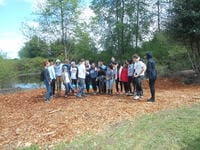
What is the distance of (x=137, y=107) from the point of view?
11.9 m

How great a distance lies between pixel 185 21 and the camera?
19.3 metres

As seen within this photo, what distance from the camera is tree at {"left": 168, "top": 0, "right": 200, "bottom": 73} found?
18.8m

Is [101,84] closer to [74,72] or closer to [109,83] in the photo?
[109,83]

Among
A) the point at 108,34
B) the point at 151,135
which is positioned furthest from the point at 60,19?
the point at 151,135

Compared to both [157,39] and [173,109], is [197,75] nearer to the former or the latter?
[157,39]

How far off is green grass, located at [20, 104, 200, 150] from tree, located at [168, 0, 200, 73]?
9295mm

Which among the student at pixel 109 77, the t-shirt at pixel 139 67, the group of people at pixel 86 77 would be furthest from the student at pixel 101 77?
the t-shirt at pixel 139 67

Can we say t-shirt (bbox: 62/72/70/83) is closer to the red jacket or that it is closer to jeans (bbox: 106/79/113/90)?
jeans (bbox: 106/79/113/90)

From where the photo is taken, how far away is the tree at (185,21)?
18.8 m

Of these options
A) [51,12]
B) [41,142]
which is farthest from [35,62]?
[41,142]

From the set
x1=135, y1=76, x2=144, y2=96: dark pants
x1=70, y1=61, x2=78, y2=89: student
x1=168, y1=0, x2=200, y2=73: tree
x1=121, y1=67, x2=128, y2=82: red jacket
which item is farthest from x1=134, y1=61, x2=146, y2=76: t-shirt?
x1=168, y1=0, x2=200, y2=73: tree

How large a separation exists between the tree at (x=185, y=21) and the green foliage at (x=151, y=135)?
930cm

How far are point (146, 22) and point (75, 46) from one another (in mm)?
7271

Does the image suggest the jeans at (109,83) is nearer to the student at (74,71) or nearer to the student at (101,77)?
the student at (101,77)
